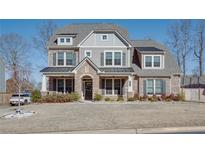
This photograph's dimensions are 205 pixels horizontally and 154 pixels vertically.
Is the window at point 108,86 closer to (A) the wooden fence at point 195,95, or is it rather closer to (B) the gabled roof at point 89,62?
(B) the gabled roof at point 89,62

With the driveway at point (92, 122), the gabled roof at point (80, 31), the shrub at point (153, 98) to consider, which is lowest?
the driveway at point (92, 122)

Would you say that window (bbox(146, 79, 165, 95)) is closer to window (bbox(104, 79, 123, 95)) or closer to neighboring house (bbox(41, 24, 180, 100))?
neighboring house (bbox(41, 24, 180, 100))

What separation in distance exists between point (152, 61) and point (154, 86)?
2.42 m

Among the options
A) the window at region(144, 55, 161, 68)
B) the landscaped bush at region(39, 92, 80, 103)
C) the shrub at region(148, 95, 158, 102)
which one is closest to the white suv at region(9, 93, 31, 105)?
the landscaped bush at region(39, 92, 80, 103)

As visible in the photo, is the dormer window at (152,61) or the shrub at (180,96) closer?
the shrub at (180,96)

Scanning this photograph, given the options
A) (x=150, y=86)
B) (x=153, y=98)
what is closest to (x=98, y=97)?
(x=153, y=98)

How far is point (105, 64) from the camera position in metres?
26.0

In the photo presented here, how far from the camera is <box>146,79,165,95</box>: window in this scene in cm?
2603

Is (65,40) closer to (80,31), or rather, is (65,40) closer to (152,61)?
(80,31)

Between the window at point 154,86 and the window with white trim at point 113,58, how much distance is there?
3.18 metres

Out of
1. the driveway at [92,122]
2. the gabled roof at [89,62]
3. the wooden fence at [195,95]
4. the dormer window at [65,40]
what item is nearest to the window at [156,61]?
the wooden fence at [195,95]

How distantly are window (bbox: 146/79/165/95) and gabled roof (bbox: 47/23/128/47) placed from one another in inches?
176

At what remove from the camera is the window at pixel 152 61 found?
27.0m
